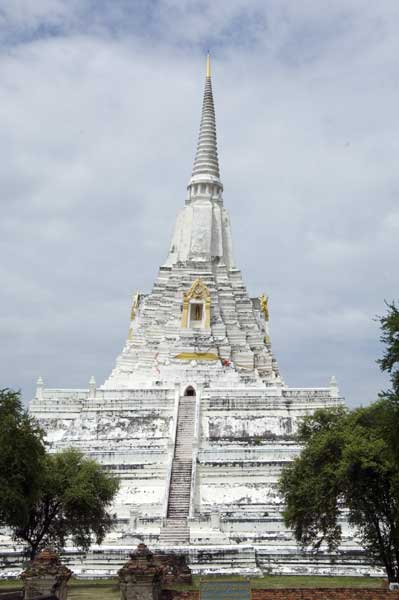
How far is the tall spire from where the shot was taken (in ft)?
194

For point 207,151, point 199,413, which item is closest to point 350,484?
point 199,413

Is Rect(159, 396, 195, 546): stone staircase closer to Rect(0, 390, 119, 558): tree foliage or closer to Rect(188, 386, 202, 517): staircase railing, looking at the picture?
Rect(188, 386, 202, 517): staircase railing

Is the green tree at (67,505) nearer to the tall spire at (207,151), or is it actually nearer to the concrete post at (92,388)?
the concrete post at (92,388)

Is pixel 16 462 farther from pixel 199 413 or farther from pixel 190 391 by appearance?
pixel 190 391

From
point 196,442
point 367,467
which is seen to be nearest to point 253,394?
point 196,442

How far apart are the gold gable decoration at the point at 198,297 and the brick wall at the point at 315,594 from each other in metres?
36.7

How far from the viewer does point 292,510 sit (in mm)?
23797

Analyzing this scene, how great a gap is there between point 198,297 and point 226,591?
40187 mm

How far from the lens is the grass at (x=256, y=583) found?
2095cm

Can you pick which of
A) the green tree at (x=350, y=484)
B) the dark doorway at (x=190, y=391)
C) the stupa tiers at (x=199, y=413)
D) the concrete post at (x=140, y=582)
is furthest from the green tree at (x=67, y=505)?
the dark doorway at (x=190, y=391)

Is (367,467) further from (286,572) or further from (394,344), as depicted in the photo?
(286,572)

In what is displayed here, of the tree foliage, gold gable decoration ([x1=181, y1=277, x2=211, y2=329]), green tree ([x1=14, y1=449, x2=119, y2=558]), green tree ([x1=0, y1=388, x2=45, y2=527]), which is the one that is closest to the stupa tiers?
gold gable decoration ([x1=181, y1=277, x2=211, y2=329])

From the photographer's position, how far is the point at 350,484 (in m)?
22.0

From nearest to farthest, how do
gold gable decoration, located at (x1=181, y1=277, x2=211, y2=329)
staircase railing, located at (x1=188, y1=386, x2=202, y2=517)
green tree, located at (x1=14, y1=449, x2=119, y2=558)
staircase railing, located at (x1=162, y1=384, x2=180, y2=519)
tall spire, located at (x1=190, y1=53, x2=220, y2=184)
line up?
green tree, located at (x1=14, y1=449, x2=119, y2=558)
staircase railing, located at (x1=188, y1=386, x2=202, y2=517)
staircase railing, located at (x1=162, y1=384, x2=180, y2=519)
gold gable decoration, located at (x1=181, y1=277, x2=211, y2=329)
tall spire, located at (x1=190, y1=53, x2=220, y2=184)
